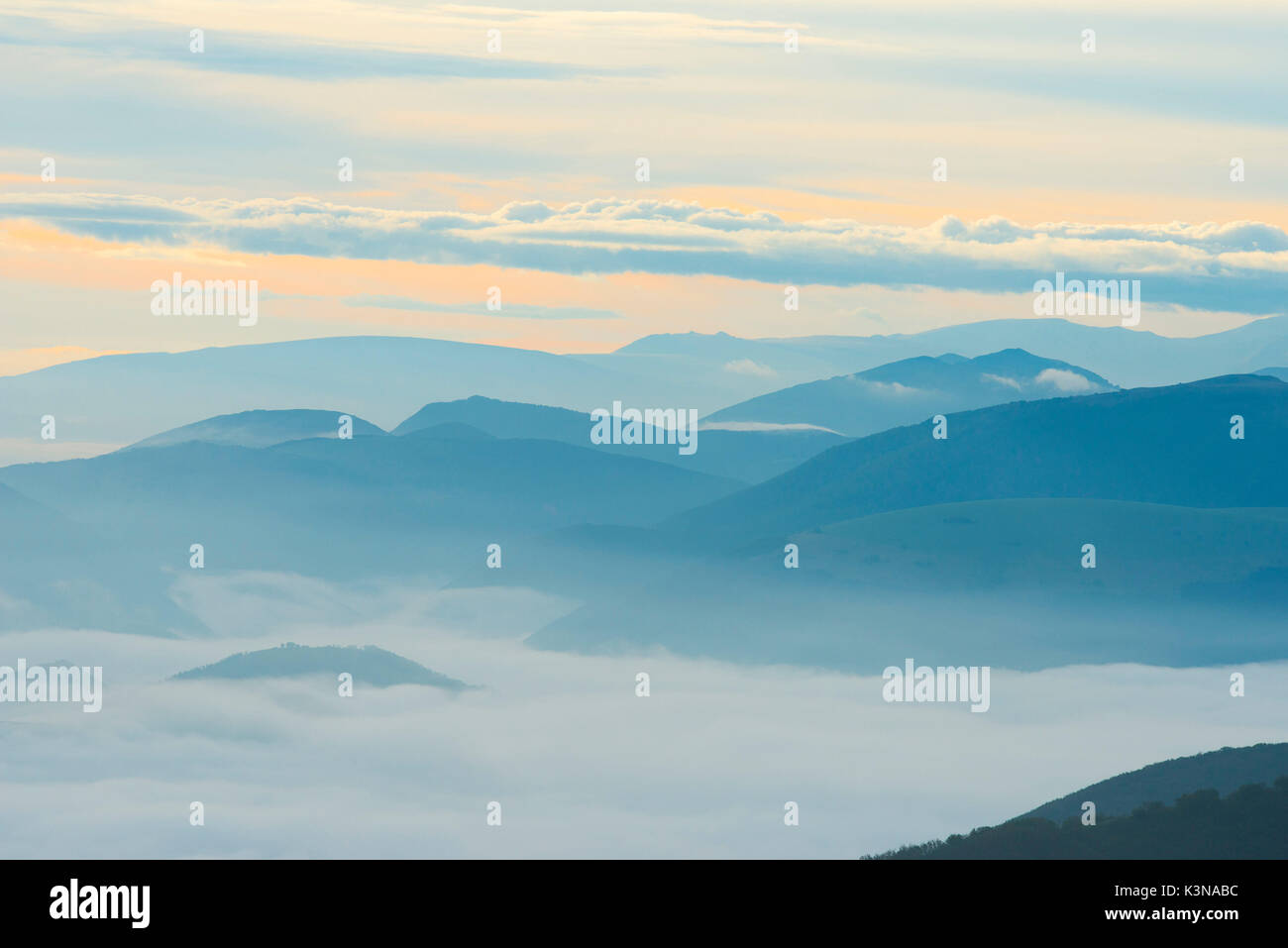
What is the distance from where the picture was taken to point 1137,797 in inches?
6969

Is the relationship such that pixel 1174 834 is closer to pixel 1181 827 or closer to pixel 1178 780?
pixel 1181 827

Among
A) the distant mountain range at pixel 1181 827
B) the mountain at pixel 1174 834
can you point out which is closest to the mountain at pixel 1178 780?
the distant mountain range at pixel 1181 827

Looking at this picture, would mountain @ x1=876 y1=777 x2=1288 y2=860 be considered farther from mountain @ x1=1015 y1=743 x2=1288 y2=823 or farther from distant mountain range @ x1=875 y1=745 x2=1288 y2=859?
mountain @ x1=1015 y1=743 x2=1288 y2=823

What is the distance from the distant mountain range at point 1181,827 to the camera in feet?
427

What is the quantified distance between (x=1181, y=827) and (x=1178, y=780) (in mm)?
41664

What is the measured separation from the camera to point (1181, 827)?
136 meters

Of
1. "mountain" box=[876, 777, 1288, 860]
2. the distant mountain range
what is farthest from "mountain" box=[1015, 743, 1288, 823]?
"mountain" box=[876, 777, 1288, 860]

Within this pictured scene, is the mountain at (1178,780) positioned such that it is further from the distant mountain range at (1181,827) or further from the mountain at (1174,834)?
the mountain at (1174,834)

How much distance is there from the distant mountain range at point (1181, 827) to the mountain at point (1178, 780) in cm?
21

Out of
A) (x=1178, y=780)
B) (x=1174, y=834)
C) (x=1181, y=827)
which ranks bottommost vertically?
(x=1174, y=834)

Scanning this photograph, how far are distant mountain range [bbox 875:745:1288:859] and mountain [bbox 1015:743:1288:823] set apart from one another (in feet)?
0.68

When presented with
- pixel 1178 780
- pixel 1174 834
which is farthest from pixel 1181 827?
pixel 1178 780
